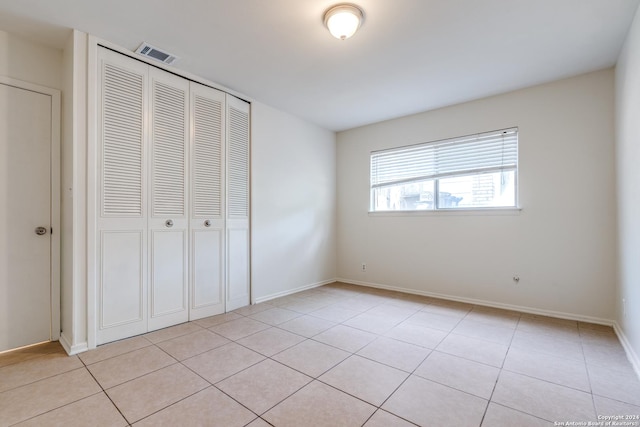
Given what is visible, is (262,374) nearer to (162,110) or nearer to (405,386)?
(405,386)

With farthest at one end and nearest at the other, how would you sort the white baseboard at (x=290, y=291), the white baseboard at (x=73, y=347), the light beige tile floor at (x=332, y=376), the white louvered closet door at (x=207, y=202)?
the white baseboard at (x=290, y=291)
the white louvered closet door at (x=207, y=202)
the white baseboard at (x=73, y=347)
the light beige tile floor at (x=332, y=376)

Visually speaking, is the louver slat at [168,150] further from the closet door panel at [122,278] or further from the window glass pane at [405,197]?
the window glass pane at [405,197]

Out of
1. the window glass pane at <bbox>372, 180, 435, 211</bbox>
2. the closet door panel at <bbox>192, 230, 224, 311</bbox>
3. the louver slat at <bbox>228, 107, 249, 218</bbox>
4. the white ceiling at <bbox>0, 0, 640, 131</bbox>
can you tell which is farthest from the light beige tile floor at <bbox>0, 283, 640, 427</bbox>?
the white ceiling at <bbox>0, 0, 640, 131</bbox>

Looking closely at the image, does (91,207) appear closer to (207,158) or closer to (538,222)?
(207,158)

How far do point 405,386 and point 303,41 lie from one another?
2862mm

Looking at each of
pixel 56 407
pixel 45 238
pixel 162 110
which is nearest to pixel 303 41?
pixel 162 110

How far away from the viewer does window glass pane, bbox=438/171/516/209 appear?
12.3 feet

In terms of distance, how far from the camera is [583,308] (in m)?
3.23

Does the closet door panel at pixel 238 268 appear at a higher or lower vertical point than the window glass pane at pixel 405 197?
lower

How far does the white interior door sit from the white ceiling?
2.23 ft

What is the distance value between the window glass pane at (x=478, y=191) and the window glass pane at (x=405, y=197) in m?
0.17

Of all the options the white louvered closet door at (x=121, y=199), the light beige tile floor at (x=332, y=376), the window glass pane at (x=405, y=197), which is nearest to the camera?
the light beige tile floor at (x=332, y=376)

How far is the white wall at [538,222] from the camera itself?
3.15 metres

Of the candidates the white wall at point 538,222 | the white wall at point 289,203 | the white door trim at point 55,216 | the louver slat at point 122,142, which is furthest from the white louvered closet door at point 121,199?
the white wall at point 538,222
